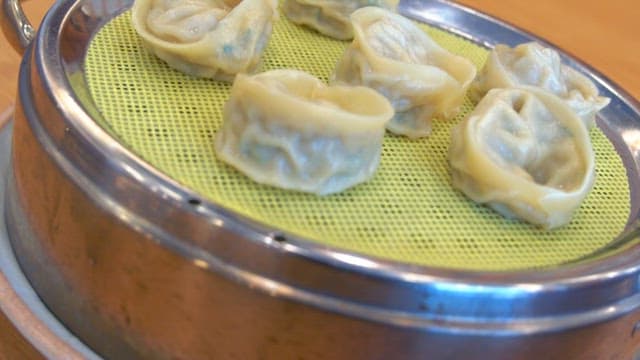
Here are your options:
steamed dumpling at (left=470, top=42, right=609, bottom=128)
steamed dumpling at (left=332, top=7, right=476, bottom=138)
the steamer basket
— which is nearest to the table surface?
steamed dumpling at (left=470, top=42, right=609, bottom=128)

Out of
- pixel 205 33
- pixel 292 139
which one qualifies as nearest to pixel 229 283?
pixel 292 139

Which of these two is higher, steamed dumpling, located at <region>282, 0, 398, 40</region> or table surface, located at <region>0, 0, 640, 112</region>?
steamed dumpling, located at <region>282, 0, 398, 40</region>

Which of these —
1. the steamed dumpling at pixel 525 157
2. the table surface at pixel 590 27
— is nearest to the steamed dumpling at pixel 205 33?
the steamed dumpling at pixel 525 157

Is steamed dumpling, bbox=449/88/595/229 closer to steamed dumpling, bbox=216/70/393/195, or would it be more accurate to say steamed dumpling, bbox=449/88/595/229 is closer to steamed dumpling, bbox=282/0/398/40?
steamed dumpling, bbox=216/70/393/195

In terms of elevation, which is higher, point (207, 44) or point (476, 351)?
point (207, 44)

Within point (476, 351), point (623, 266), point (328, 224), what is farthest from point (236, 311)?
point (623, 266)

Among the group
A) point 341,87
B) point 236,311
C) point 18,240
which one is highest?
point 341,87

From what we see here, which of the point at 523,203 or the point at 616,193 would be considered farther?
the point at 616,193

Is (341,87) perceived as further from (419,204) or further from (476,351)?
(476,351)
